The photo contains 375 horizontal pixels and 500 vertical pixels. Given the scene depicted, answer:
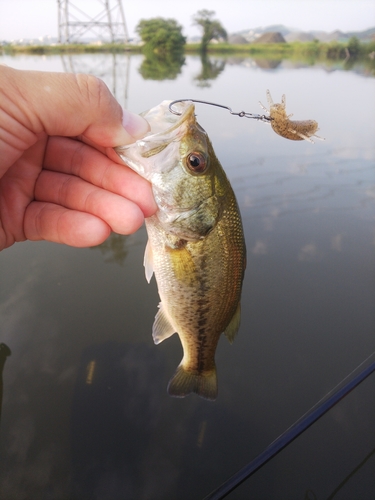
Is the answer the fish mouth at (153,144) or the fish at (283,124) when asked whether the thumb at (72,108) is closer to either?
the fish mouth at (153,144)

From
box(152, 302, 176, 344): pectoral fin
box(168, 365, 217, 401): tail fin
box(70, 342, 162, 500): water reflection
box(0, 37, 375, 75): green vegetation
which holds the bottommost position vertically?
box(70, 342, 162, 500): water reflection

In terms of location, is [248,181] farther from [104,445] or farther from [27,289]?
[104,445]

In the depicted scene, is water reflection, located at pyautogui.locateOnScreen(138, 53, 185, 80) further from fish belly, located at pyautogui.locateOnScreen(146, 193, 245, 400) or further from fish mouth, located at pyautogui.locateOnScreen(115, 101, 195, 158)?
fish belly, located at pyautogui.locateOnScreen(146, 193, 245, 400)

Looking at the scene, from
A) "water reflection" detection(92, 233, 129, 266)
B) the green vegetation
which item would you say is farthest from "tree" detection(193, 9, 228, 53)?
"water reflection" detection(92, 233, 129, 266)

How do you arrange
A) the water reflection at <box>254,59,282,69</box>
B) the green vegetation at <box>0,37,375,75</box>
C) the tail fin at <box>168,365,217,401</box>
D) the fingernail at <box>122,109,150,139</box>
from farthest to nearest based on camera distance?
the green vegetation at <box>0,37,375,75</box> → the water reflection at <box>254,59,282,69</box> → the tail fin at <box>168,365,217,401</box> → the fingernail at <box>122,109,150,139</box>

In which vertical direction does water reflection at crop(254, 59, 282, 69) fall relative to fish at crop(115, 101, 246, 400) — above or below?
above

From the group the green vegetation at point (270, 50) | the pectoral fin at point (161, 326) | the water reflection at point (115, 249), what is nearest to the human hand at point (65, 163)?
the pectoral fin at point (161, 326)

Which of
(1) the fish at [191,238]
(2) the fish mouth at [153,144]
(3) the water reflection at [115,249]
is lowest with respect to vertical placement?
(3) the water reflection at [115,249]
